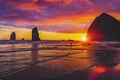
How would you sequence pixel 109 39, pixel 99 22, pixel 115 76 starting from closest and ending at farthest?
Result: pixel 115 76, pixel 109 39, pixel 99 22

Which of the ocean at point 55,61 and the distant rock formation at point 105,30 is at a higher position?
the distant rock formation at point 105,30

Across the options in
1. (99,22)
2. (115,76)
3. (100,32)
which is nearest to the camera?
(115,76)

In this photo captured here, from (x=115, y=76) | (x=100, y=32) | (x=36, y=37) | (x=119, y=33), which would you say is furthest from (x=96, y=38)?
(x=115, y=76)

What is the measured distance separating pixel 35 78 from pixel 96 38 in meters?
166

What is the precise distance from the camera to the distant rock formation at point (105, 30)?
168 metres

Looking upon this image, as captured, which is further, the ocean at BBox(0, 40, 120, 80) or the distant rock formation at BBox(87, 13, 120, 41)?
the distant rock formation at BBox(87, 13, 120, 41)

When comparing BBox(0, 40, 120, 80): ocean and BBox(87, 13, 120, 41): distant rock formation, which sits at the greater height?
BBox(87, 13, 120, 41): distant rock formation

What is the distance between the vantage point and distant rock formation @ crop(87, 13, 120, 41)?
553ft

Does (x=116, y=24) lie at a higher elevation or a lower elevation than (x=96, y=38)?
higher

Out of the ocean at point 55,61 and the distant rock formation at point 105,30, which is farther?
the distant rock formation at point 105,30

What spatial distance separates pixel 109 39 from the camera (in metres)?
166

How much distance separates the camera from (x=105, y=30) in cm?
17750

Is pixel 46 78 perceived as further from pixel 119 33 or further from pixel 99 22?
pixel 99 22

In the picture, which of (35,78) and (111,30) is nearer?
(35,78)
